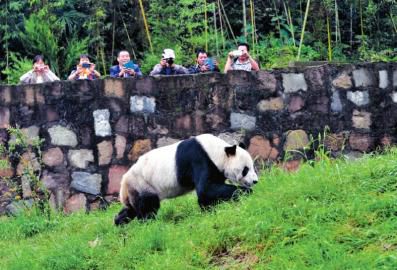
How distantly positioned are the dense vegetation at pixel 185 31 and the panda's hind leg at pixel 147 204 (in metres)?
4.27

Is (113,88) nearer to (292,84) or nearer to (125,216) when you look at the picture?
(292,84)

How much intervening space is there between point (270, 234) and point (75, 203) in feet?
12.5

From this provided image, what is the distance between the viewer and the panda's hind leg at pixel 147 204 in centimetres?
638

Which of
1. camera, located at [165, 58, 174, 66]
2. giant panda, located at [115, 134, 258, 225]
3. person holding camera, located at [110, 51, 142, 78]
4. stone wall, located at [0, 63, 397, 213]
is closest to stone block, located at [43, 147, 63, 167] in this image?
stone wall, located at [0, 63, 397, 213]

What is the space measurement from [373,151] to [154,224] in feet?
9.78

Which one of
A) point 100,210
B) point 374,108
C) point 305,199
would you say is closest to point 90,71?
point 100,210

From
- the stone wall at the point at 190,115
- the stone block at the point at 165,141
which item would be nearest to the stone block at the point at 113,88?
the stone wall at the point at 190,115

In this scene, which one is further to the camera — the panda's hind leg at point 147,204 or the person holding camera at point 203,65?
the person holding camera at point 203,65

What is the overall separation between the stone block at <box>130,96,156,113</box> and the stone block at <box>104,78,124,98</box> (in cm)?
16

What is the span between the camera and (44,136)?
8.40m

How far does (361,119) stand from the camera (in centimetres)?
802

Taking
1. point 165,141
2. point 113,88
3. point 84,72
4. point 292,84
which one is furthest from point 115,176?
point 292,84

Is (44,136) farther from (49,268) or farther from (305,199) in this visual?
(305,199)

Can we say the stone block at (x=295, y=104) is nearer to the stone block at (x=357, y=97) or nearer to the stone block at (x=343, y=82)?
the stone block at (x=343, y=82)
